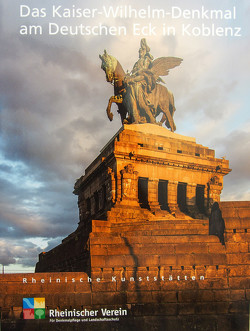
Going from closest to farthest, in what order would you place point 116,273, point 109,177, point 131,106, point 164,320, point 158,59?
point 164,320, point 116,273, point 109,177, point 131,106, point 158,59

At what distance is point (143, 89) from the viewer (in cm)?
3522

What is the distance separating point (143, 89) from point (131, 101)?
1.62 meters

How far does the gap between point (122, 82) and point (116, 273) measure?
2104cm

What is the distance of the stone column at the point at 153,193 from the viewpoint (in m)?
30.3

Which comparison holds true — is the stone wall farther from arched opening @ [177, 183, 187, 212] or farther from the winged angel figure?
the winged angel figure

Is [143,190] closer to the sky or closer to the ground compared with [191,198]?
closer to the sky

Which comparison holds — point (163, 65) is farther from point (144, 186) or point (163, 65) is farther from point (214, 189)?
point (144, 186)

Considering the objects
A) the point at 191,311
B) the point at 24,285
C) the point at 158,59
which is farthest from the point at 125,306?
the point at 158,59

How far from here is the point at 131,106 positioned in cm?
3450

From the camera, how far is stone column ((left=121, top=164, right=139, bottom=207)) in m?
29.1

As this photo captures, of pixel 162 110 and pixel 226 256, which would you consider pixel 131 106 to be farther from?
pixel 226 256

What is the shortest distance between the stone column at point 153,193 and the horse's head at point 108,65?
31.5 ft

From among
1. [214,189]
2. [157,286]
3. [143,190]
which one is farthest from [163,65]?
[157,286]

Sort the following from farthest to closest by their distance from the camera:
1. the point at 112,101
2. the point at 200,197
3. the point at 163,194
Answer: the point at 112,101, the point at 200,197, the point at 163,194
